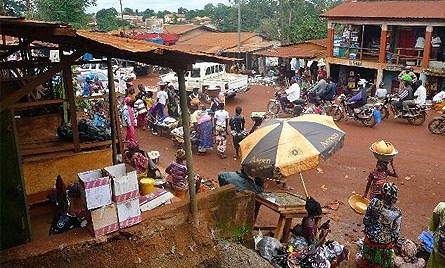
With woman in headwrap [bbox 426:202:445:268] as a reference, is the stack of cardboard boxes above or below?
above

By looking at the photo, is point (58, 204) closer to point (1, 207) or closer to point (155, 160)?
point (1, 207)

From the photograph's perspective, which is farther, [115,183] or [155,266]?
[155,266]

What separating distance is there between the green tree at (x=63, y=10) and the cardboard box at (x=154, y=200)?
23.8m

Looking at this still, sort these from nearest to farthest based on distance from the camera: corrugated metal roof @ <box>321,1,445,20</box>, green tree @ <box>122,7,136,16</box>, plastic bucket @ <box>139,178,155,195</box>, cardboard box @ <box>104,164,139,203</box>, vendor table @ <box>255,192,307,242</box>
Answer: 1. cardboard box @ <box>104,164,139,203</box>
2. vendor table @ <box>255,192,307,242</box>
3. plastic bucket @ <box>139,178,155,195</box>
4. corrugated metal roof @ <box>321,1,445,20</box>
5. green tree @ <box>122,7,136,16</box>

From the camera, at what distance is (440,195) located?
8797 mm

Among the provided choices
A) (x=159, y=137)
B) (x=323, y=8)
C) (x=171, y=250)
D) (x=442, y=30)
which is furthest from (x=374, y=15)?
(x=323, y=8)

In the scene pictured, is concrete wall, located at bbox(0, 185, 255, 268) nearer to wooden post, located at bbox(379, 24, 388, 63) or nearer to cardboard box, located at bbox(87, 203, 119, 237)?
cardboard box, located at bbox(87, 203, 119, 237)

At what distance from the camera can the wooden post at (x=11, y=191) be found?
14.1ft

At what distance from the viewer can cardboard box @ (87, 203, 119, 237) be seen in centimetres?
462

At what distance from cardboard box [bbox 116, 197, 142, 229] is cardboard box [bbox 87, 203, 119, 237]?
0.20 ft

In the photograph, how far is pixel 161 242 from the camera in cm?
509

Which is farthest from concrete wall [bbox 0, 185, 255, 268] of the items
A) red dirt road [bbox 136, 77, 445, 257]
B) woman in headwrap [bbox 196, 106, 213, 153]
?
woman in headwrap [bbox 196, 106, 213, 153]

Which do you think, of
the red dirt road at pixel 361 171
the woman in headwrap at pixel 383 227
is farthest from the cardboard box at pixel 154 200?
the woman in headwrap at pixel 383 227

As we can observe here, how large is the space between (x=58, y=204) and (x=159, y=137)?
7.92 m
